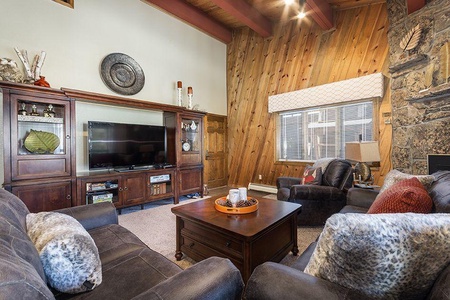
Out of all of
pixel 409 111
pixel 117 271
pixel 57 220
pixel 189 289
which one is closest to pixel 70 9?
pixel 57 220

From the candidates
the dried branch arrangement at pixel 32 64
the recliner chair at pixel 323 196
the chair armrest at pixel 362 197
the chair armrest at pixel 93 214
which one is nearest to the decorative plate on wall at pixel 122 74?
the dried branch arrangement at pixel 32 64

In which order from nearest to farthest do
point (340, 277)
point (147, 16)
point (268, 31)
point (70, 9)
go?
point (340, 277) → point (70, 9) → point (147, 16) → point (268, 31)

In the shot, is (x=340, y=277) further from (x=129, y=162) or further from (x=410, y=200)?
(x=129, y=162)

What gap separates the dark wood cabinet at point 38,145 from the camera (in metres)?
2.48

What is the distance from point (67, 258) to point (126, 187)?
2689 mm

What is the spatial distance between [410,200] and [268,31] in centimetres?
457

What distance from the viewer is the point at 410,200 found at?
1.13 m

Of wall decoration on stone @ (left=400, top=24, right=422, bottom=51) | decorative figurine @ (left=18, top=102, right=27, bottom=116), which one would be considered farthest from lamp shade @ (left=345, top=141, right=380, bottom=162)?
decorative figurine @ (left=18, top=102, right=27, bottom=116)

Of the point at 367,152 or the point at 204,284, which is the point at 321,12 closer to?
the point at 367,152

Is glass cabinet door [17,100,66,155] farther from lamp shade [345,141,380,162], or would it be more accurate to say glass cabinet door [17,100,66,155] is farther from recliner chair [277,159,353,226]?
lamp shade [345,141,380,162]

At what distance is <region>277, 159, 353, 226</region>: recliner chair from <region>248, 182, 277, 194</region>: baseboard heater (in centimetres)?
190

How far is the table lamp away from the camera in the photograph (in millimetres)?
2654

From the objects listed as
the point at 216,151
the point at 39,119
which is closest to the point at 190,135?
the point at 216,151

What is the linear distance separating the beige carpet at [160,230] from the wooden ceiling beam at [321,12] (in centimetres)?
341
